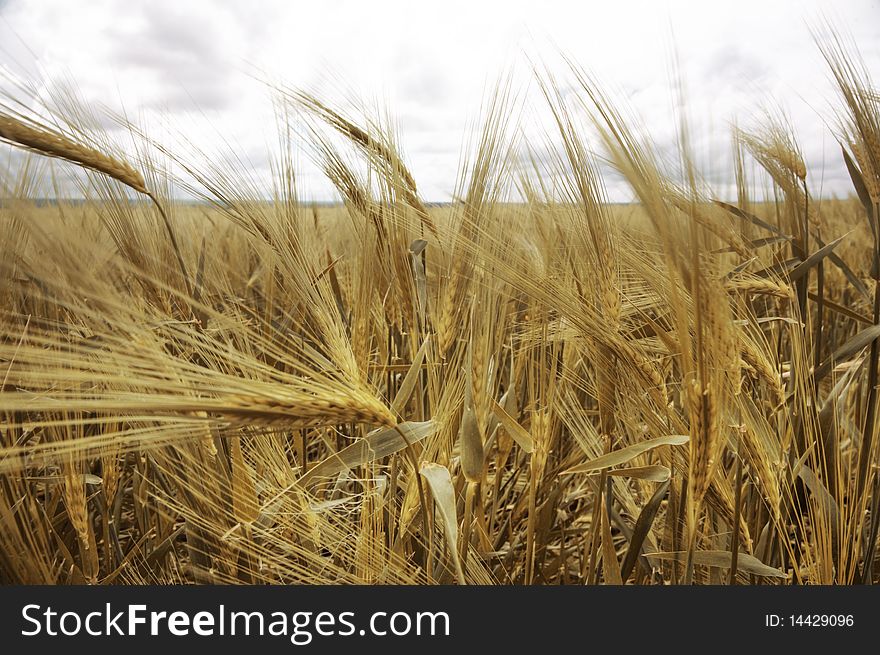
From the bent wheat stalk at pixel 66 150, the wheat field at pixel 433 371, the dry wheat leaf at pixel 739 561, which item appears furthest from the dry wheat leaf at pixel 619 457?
the bent wheat stalk at pixel 66 150

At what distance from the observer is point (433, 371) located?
779 millimetres

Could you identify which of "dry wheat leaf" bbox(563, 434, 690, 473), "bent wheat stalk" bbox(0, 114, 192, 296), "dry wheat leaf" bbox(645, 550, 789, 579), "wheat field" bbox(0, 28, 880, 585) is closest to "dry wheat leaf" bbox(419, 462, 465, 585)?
"wheat field" bbox(0, 28, 880, 585)

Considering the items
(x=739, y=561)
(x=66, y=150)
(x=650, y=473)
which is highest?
(x=66, y=150)

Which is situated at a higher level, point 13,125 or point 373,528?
point 13,125

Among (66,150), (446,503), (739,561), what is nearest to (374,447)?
(446,503)

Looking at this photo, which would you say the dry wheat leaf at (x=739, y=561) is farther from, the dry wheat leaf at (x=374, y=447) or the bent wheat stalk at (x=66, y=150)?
the bent wheat stalk at (x=66, y=150)

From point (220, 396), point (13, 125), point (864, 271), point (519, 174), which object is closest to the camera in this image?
point (220, 396)

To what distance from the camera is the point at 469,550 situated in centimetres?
78

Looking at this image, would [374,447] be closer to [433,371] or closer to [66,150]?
[433,371]

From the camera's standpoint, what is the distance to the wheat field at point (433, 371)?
58 centimetres

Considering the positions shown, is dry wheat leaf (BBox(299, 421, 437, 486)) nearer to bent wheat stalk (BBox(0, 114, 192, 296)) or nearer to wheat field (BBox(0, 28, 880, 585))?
wheat field (BBox(0, 28, 880, 585))

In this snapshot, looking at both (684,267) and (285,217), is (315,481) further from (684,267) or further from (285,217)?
(684,267)

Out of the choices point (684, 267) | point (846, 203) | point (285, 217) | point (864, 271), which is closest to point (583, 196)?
point (684, 267)

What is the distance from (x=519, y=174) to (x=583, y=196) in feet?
0.95
